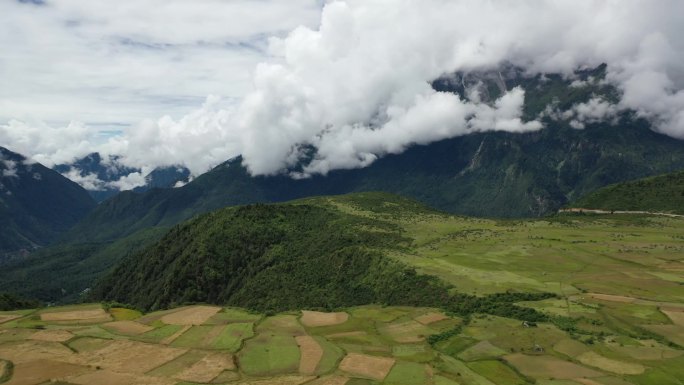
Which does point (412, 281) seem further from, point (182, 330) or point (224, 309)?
point (182, 330)

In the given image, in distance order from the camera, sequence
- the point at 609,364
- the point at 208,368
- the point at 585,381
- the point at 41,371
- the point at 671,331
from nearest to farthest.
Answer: the point at 41,371 < the point at 585,381 < the point at 208,368 < the point at 609,364 < the point at 671,331

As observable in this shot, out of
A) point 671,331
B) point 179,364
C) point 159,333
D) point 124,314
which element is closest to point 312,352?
point 179,364

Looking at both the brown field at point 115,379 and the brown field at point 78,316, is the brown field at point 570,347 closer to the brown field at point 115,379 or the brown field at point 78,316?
the brown field at point 115,379

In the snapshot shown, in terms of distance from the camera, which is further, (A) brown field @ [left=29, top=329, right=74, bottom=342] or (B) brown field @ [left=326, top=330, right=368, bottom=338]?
(B) brown field @ [left=326, top=330, right=368, bottom=338]

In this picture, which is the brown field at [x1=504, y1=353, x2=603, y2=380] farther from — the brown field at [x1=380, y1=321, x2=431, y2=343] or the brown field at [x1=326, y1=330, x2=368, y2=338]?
the brown field at [x1=326, y1=330, x2=368, y2=338]

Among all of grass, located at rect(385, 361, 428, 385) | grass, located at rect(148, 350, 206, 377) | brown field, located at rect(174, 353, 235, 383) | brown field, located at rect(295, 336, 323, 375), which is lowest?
grass, located at rect(385, 361, 428, 385)

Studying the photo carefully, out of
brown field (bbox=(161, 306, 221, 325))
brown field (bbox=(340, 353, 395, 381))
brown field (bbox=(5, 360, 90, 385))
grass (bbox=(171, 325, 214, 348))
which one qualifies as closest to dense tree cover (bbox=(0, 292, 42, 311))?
brown field (bbox=(161, 306, 221, 325))

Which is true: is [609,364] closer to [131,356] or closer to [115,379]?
[115,379]
